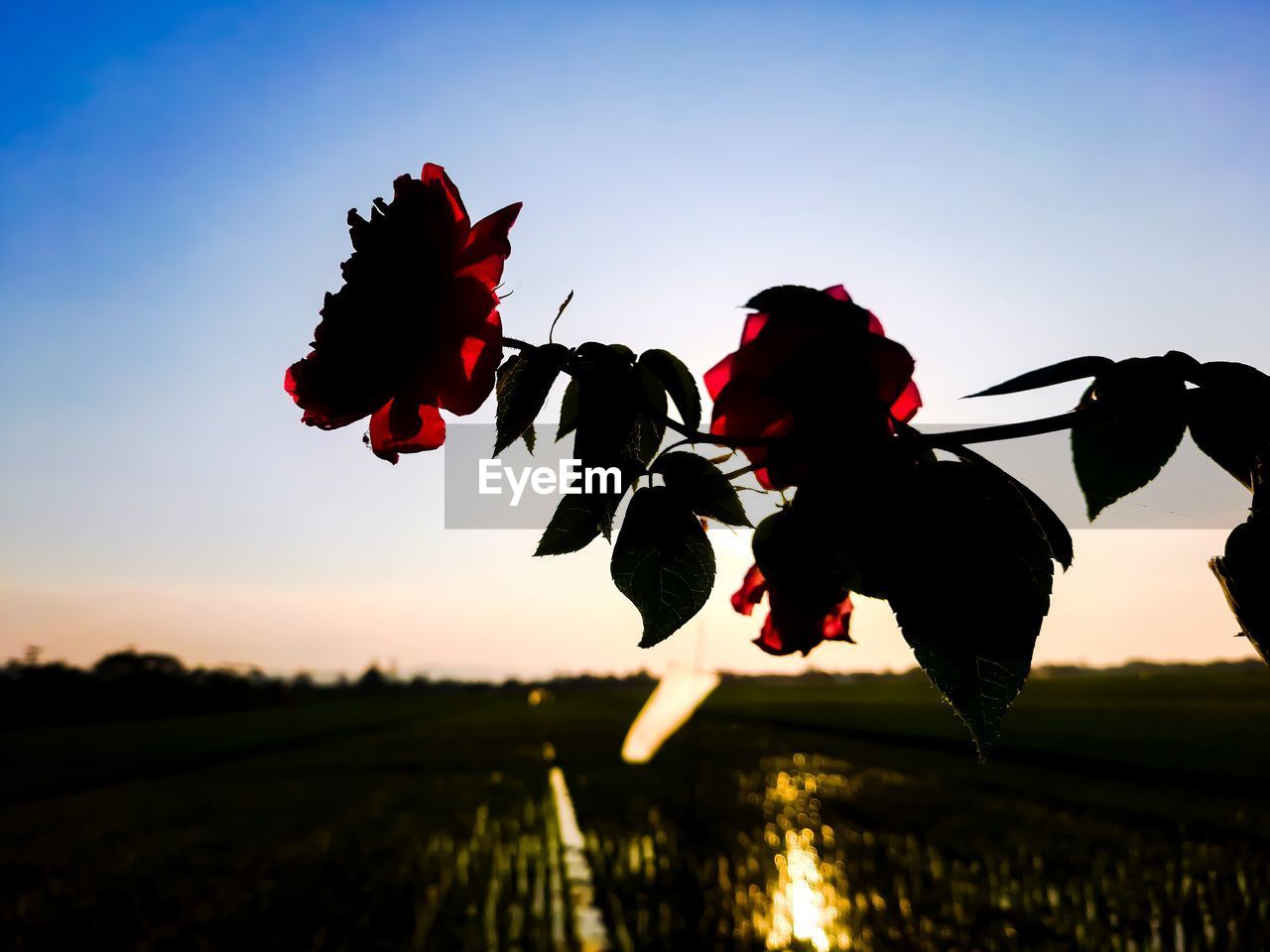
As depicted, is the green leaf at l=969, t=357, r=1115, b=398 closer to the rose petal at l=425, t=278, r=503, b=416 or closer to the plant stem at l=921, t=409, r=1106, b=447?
the plant stem at l=921, t=409, r=1106, b=447

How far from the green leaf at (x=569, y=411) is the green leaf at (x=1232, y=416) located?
179mm

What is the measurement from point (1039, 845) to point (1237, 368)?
40.0 ft

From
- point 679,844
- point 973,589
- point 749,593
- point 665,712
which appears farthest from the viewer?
point 665,712

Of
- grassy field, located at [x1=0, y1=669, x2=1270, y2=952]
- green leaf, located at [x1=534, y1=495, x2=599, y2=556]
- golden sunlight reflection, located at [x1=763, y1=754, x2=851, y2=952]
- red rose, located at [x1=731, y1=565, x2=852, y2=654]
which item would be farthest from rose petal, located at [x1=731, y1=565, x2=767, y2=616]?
golden sunlight reflection, located at [x1=763, y1=754, x2=851, y2=952]

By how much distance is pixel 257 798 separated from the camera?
1565 cm

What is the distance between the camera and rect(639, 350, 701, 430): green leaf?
27 centimetres

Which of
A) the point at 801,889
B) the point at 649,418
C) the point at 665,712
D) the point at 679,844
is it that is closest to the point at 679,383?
the point at 649,418

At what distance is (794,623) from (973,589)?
10cm

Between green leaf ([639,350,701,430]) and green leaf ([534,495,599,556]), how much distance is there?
0.14 ft

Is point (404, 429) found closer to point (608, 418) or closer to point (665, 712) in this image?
point (608, 418)

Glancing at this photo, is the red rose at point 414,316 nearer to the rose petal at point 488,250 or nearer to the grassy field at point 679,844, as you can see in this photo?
the rose petal at point 488,250

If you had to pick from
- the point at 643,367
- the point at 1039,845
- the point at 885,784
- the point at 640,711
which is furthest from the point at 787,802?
the point at 640,711

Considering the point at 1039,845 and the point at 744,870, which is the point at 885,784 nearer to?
the point at 1039,845

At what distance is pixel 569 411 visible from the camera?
28 cm
